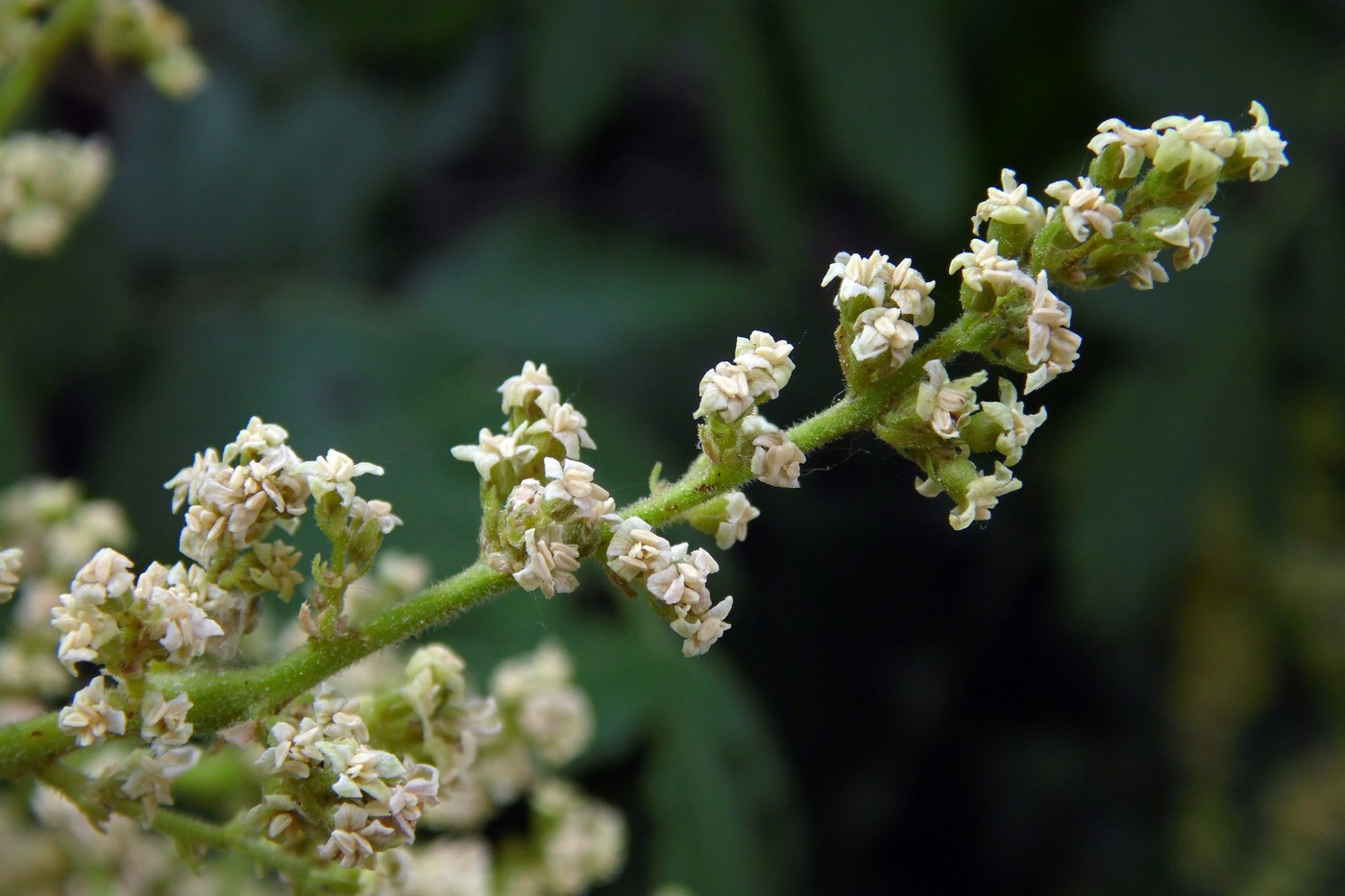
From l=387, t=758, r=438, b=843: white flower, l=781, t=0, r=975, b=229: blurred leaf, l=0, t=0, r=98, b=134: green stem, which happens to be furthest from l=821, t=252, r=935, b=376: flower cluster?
l=781, t=0, r=975, b=229: blurred leaf

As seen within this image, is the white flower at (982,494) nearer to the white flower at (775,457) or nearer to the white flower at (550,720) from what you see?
the white flower at (775,457)

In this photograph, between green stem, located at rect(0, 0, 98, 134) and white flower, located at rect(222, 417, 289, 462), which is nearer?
white flower, located at rect(222, 417, 289, 462)

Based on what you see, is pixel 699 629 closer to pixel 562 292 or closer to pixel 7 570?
pixel 7 570

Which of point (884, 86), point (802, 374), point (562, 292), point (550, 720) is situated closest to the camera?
point (550, 720)

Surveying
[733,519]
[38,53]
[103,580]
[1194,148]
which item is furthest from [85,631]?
[38,53]

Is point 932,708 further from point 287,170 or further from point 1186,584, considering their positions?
point 287,170

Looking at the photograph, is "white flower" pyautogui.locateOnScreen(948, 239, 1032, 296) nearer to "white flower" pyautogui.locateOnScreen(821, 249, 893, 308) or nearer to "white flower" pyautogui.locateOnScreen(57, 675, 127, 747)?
"white flower" pyautogui.locateOnScreen(821, 249, 893, 308)
